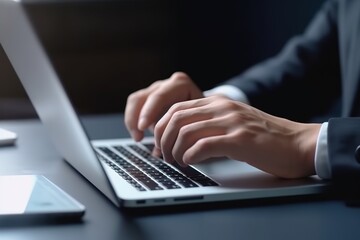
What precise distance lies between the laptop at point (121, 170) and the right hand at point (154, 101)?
0.18 meters

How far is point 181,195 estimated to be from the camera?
0.82 metres

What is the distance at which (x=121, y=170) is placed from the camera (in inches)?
37.5

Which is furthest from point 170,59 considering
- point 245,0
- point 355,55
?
point 355,55

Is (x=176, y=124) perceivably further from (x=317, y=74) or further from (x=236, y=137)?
(x=317, y=74)

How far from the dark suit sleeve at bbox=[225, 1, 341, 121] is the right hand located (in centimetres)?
35

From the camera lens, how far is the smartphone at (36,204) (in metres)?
0.76

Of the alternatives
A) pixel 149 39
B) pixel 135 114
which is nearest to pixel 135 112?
pixel 135 114

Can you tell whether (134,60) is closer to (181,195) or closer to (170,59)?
(170,59)

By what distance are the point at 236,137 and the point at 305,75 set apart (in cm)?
85

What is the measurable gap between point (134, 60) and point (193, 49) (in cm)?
24

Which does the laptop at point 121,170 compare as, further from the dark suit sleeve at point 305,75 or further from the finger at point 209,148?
the dark suit sleeve at point 305,75

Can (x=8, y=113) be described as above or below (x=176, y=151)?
below

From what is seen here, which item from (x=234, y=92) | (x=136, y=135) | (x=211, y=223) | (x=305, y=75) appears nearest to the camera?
(x=211, y=223)

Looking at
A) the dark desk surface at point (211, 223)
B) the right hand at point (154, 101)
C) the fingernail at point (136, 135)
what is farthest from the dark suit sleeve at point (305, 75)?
the dark desk surface at point (211, 223)
